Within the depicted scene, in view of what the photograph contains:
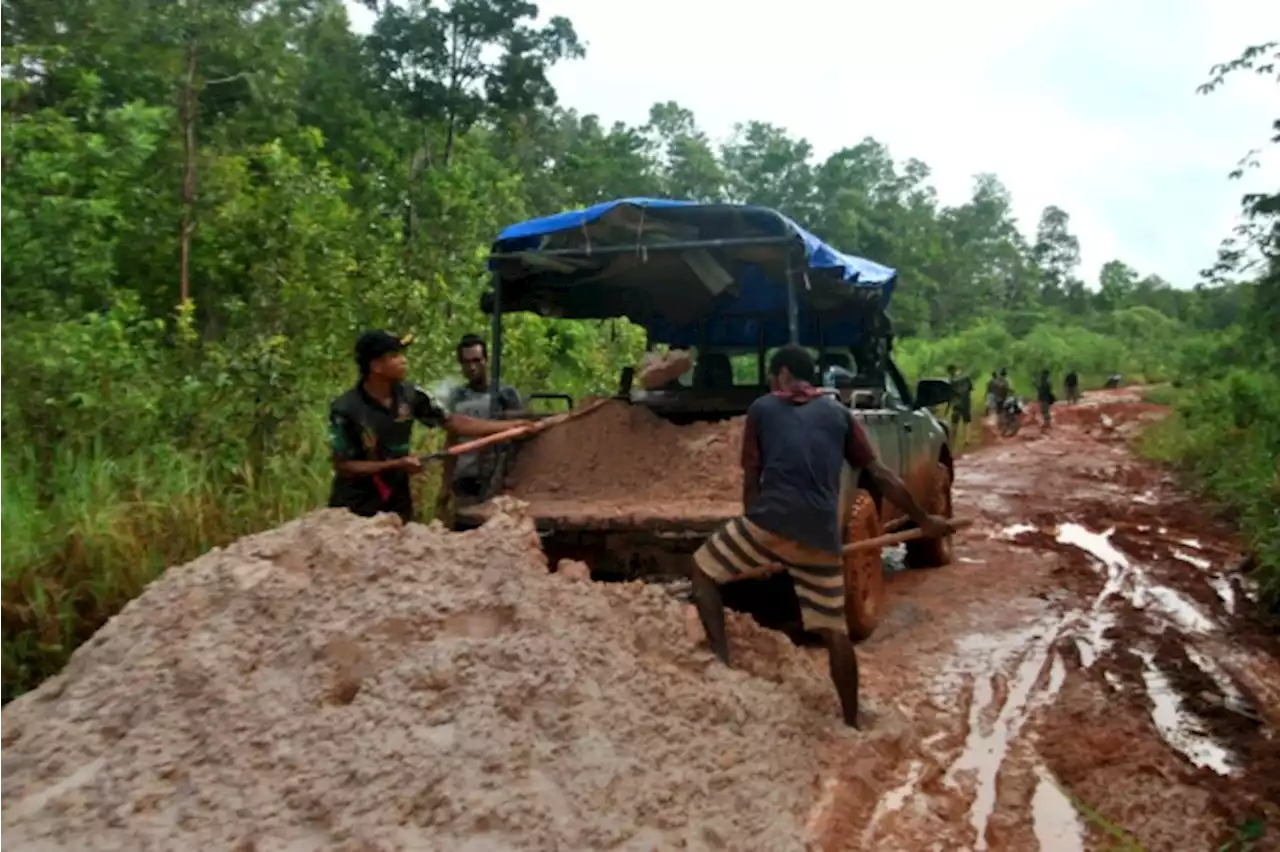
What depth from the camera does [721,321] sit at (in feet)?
27.3

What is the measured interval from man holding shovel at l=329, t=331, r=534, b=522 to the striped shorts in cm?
141

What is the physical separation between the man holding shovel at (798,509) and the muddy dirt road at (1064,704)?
0.53 meters

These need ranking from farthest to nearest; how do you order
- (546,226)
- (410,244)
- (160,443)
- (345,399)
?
(410,244) → (160,443) → (546,226) → (345,399)

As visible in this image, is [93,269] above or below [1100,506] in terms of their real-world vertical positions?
above

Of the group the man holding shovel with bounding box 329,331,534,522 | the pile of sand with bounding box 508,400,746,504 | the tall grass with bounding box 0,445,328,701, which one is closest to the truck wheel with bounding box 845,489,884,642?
the pile of sand with bounding box 508,400,746,504

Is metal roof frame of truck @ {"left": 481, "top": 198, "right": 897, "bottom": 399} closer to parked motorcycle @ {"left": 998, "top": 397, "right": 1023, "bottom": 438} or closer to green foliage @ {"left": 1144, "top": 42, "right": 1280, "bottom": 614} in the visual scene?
green foliage @ {"left": 1144, "top": 42, "right": 1280, "bottom": 614}


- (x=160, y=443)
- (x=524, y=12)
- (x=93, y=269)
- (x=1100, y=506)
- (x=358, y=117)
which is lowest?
(x=1100, y=506)

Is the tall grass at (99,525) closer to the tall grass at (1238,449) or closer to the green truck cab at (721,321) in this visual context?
the green truck cab at (721,321)

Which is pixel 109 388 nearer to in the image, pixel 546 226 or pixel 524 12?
pixel 546 226

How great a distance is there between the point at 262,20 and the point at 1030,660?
13397mm

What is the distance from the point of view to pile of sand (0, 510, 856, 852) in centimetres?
339

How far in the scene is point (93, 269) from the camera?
10359 millimetres

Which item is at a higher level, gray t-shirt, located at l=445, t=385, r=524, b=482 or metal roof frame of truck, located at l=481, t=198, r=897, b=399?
metal roof frame of truck, located at l=481, t=198, r=897, b=399

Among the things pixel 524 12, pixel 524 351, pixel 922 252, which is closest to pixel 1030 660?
pixel 524 351
